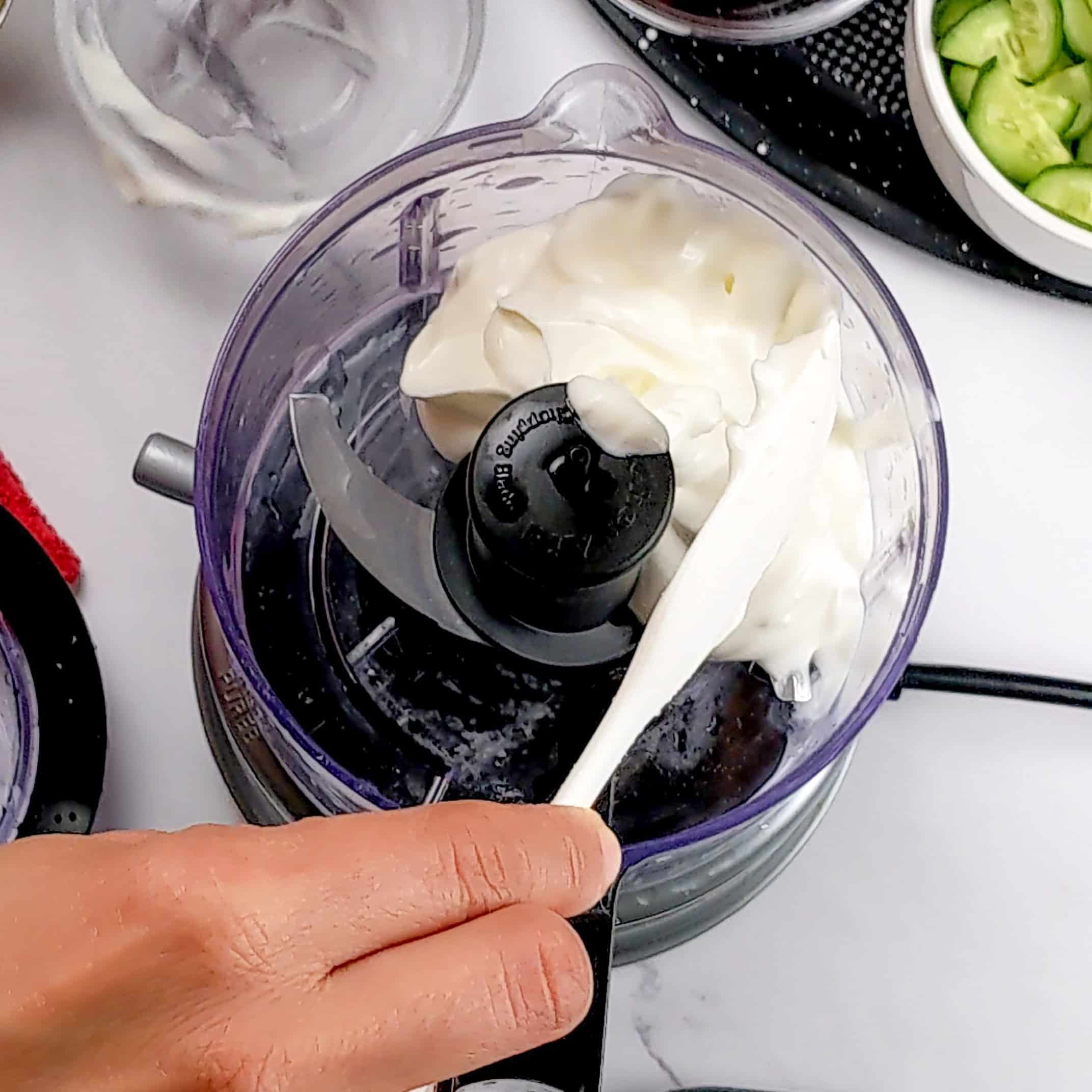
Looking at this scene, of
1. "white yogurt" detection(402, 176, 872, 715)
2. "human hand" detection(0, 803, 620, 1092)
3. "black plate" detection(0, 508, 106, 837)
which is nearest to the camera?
"human hand" detection(0, 803, 620, 1092)

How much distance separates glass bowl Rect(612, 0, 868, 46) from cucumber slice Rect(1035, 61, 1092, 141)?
0.09m

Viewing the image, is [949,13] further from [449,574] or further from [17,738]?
[17,738]

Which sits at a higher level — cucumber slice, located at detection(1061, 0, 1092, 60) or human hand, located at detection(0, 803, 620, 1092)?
cucumber slice, located at detection(1061, 0, 1092, 60)

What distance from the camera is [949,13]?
23.7 inches

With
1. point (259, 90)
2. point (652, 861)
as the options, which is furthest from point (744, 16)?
point (652, 861)

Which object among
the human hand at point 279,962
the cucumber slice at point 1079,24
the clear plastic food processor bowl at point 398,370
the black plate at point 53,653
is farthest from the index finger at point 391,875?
the cucumber slice at point 1079,24

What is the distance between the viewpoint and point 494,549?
0.43m

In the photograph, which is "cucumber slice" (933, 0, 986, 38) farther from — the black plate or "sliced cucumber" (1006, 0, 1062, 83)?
the black plate

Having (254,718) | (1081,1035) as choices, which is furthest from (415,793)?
(1081,1035)

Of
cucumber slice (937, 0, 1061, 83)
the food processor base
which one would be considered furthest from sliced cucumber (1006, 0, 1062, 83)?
the food processor base

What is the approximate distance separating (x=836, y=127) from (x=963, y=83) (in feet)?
0.18

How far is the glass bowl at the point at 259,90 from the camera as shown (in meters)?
0.60

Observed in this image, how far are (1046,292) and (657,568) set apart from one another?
27 centimetres

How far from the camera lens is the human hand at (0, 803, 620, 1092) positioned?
334 millimetres
